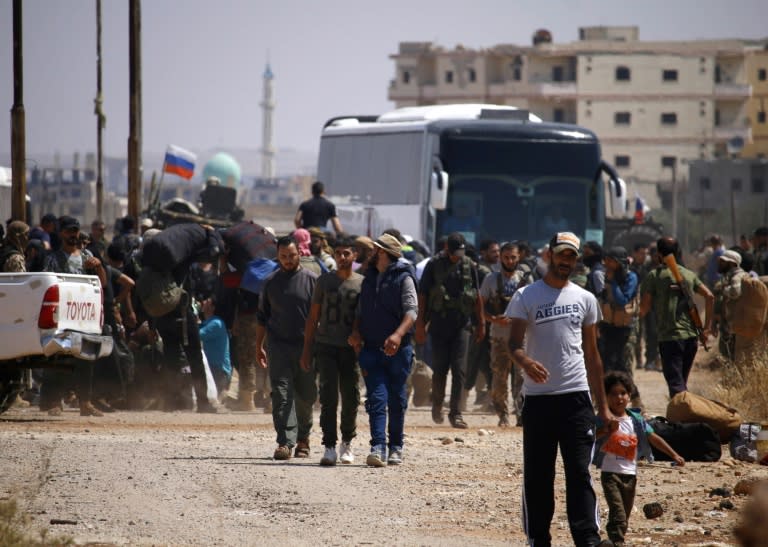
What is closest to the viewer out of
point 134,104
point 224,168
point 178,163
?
point 134,104

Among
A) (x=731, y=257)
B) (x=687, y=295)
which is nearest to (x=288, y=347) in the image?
(x=687, y=295)

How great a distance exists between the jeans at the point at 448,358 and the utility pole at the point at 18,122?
8739 millimetres

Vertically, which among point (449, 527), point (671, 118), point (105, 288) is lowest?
point (449, 527)

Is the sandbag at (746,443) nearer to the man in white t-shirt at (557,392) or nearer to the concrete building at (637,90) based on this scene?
the man in white t-shirt at (557,392)

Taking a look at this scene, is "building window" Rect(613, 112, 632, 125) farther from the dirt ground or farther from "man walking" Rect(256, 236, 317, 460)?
"man walking" Rect(256, 236, 317, 460)

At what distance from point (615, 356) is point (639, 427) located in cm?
437

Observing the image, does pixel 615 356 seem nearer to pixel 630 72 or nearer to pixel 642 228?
pixel 642 228

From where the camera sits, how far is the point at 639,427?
1133 centimetres

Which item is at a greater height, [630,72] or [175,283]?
[630,72]

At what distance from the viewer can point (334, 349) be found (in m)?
11.8

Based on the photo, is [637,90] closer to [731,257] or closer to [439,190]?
[439,190]

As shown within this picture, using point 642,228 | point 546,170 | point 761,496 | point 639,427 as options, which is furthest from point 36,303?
point 642,228

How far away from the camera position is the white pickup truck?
526 inches

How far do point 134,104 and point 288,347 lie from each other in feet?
51.8
